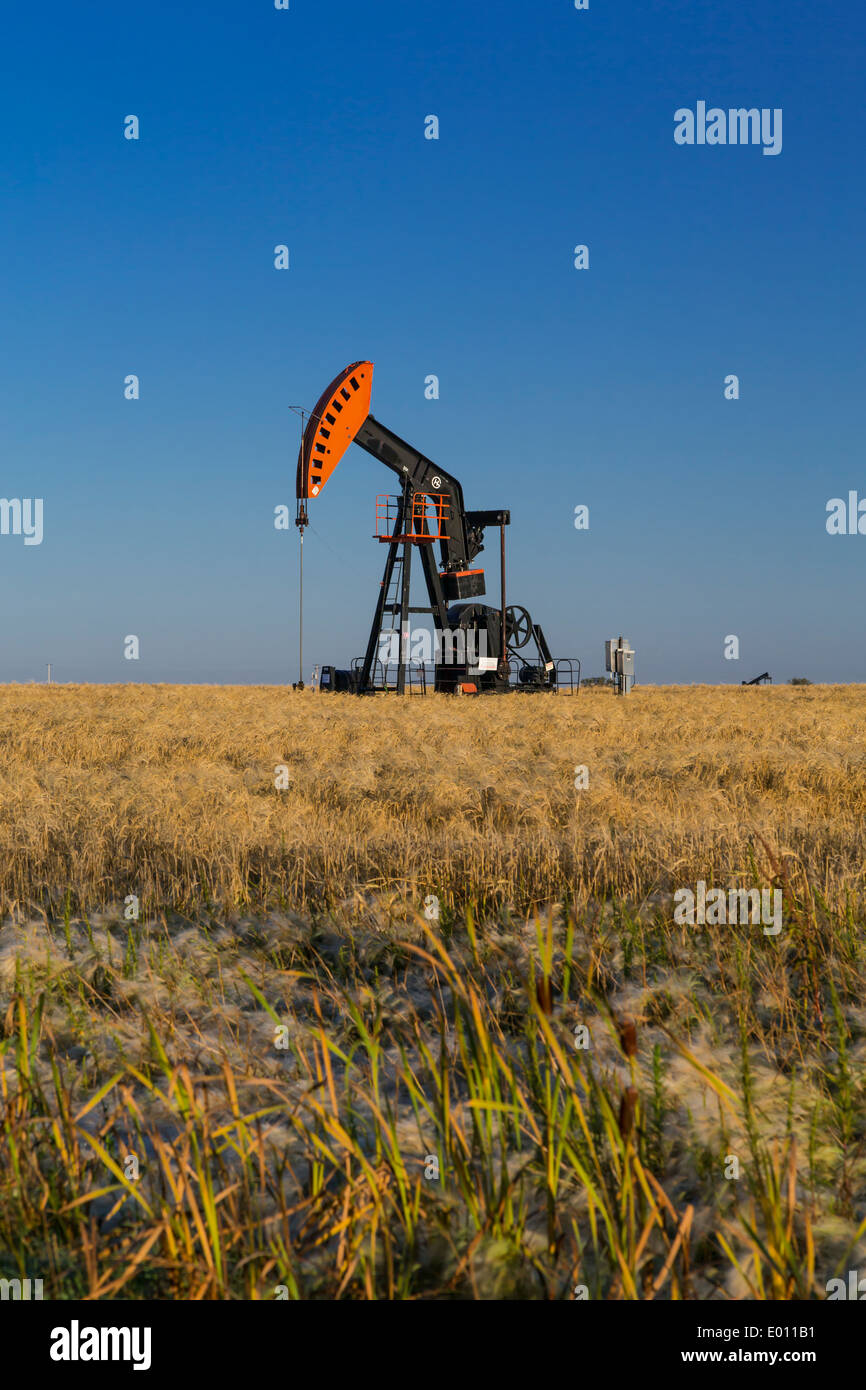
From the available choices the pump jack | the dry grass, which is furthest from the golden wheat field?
the pump jack

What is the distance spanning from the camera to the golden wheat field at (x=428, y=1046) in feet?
6.12

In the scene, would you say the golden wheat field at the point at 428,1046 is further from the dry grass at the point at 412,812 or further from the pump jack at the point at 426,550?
the pump jack at the point at 426,550

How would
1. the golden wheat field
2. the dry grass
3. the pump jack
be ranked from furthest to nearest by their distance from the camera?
the pump jack, the dry grass, the golden wheat field

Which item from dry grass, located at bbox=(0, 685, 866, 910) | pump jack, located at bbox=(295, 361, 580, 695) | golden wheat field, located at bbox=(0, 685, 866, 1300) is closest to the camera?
golden wheat field, located at bbox=(0, 685, 866, 1300)

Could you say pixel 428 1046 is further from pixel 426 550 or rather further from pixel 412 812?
pixel 426 550

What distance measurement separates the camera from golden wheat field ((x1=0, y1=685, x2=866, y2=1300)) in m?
1.86

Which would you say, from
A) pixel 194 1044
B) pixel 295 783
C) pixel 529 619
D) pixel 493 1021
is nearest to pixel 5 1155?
pixel 194 1044

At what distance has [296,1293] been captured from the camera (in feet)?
5.69

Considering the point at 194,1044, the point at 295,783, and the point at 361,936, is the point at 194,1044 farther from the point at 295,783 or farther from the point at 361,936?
the point at 295,783

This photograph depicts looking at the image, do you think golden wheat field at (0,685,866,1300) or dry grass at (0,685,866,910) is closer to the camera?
golden wheat field at (0,685,866,1300)

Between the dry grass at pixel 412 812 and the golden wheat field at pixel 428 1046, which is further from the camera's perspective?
the dry grass at pixel 412 812

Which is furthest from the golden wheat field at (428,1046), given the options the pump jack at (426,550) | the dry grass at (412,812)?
the pump jack at (426,550)

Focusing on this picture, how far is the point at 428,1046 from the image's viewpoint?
291 cm

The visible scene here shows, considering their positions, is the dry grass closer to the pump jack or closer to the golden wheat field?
the golden wheat field
